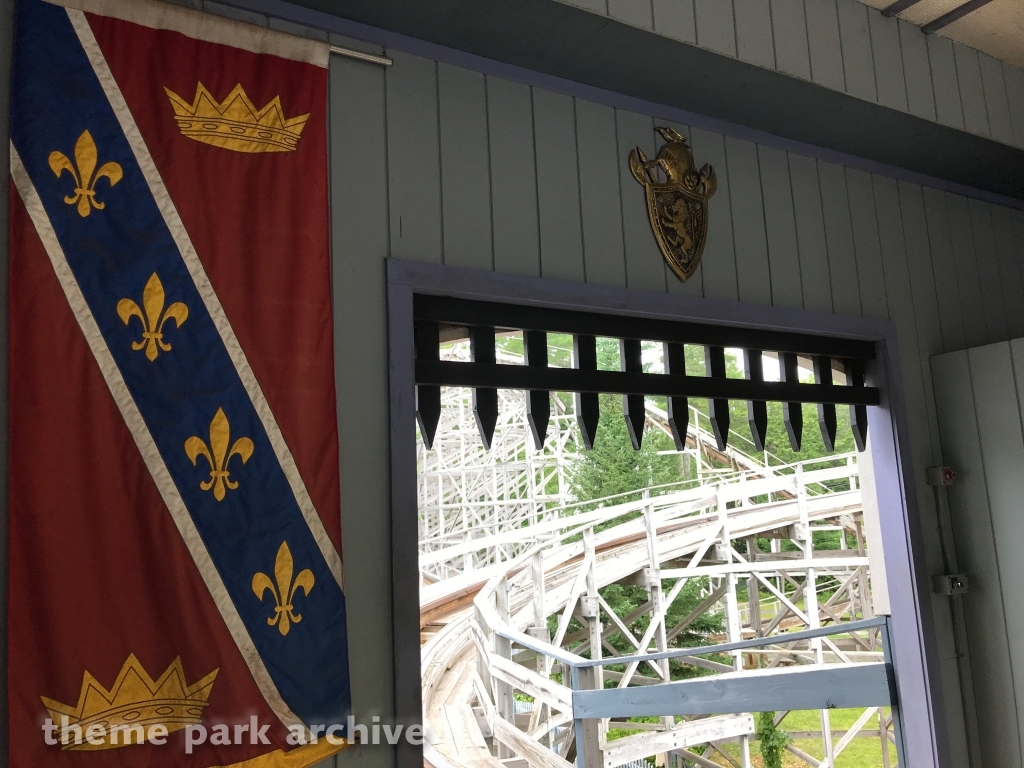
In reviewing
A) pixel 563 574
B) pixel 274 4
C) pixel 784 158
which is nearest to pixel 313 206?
pixel 274 4

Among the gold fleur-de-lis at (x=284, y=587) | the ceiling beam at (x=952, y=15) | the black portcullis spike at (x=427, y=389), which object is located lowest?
the gold fleur-de-lis at (x=284, y=587)

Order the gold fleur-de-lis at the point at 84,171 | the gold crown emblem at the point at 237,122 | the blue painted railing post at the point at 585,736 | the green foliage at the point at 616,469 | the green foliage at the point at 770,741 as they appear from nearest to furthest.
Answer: the gold fleur-de-lis at the point at 84,171 < the gold crown emblem at the point at 237,122 < the blue painted railing post at the point at 585,736 < the green foliage at the point at 770,741 < the green foliage at the point at 616,469

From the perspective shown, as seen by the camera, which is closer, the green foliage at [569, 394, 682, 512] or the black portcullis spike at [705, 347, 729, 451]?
the black portcullis spike at [705, 347, 729, 451]

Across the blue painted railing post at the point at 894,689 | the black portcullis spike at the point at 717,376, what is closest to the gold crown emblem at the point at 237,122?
the black portcullis spike at the point at 717,376

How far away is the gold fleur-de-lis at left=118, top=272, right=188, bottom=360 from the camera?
163 cm

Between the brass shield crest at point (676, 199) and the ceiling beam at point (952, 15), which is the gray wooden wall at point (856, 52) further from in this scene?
the brass shield crest at point (676, 199)

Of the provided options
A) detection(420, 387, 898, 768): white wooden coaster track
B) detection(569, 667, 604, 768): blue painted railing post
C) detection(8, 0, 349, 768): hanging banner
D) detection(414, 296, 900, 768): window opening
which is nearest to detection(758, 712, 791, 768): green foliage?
detection(414, 296, 900, 768): window opening

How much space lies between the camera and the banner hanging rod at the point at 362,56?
1.96 meters

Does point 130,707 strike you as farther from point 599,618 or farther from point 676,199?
point 599,618

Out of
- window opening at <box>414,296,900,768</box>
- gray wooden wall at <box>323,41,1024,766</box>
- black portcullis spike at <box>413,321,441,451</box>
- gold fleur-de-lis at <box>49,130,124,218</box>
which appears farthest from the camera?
window opening at <box>414,296,900,768</box>

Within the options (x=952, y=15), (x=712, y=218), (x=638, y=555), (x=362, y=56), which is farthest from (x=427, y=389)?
(x=638, y=555)

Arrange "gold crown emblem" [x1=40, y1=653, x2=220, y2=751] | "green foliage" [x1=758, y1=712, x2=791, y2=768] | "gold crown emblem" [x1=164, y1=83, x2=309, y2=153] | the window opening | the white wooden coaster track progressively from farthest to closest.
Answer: "green foliage" [x1=758, y1=712, x2=791, y2=768]
the white wooden coaster track
the window opening
"gold crown emblem" [x1=164, y1=83, x2=309, y2=153]
"gold crown emblem" [x1=40, y1=653, x2=220, y2=751]

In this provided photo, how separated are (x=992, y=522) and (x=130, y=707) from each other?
8.41 feet

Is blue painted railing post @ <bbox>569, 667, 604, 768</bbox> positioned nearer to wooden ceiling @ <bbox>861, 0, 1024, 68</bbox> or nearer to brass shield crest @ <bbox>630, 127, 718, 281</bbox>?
brass shield crest @ <bbox>630, 127, 718, 281</bbox>
